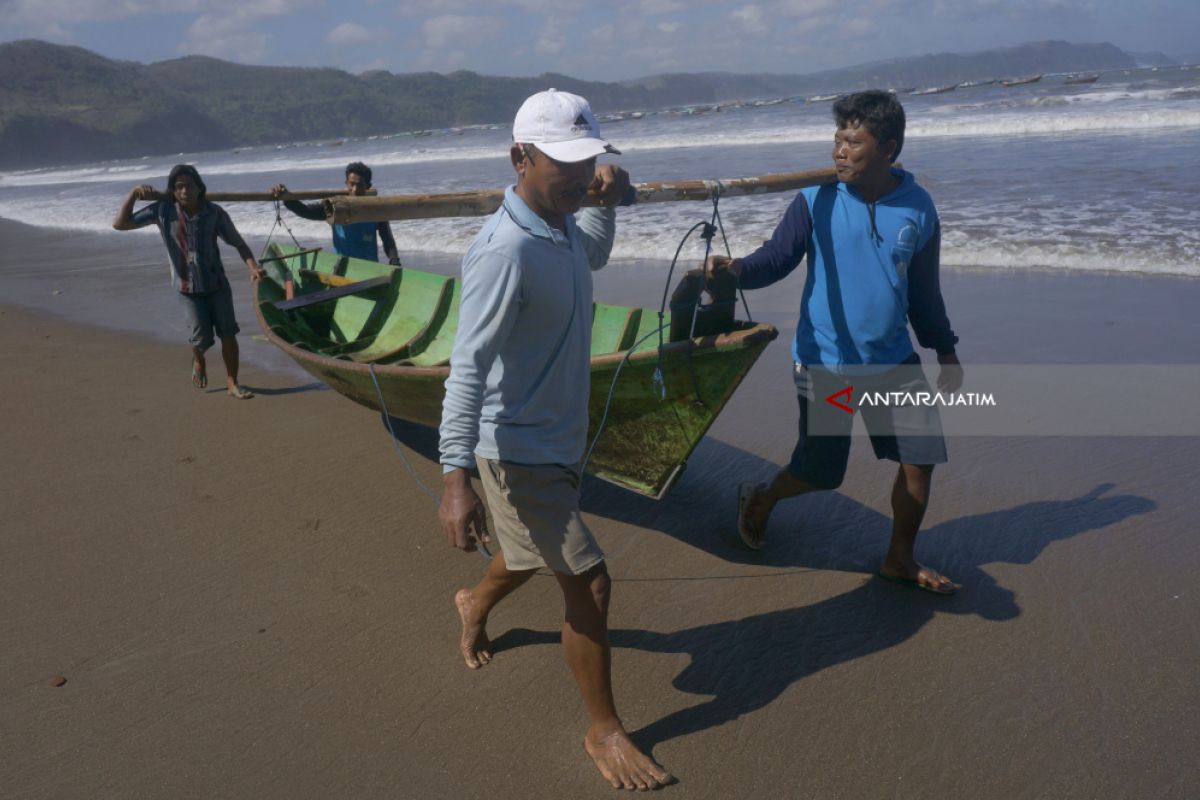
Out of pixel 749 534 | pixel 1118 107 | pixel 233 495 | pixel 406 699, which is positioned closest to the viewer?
pixel 406 699

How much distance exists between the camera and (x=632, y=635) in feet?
10.5

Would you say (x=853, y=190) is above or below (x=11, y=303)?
above

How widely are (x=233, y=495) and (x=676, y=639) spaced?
8.57ft

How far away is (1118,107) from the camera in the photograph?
22.5 m

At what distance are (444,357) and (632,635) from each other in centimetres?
292

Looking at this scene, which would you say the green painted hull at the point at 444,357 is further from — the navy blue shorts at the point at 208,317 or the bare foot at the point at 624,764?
the bare foot at the point at 624,764

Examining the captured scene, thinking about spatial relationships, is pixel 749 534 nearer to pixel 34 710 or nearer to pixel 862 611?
pixel 862 611

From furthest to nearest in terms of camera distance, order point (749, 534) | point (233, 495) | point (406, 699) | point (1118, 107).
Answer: point (1118, 107) < point (233, 495) < point (749, 534) < point (406, 699)

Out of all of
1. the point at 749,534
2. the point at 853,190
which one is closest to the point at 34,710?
the point at 749,534

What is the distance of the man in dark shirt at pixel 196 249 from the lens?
6.07 m

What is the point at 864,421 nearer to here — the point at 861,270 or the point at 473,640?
the point at 861,270

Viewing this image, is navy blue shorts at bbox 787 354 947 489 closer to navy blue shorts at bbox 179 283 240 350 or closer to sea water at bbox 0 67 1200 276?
navy blue shorts at bbox 179 283 240 350

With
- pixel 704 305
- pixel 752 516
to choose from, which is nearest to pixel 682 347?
pixel 704 305

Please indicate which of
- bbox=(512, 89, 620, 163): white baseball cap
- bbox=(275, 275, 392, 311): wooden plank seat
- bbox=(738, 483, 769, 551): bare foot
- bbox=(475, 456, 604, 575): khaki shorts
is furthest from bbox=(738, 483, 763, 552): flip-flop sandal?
bbox=(275, 275, 392, 311): wooden plank seat
